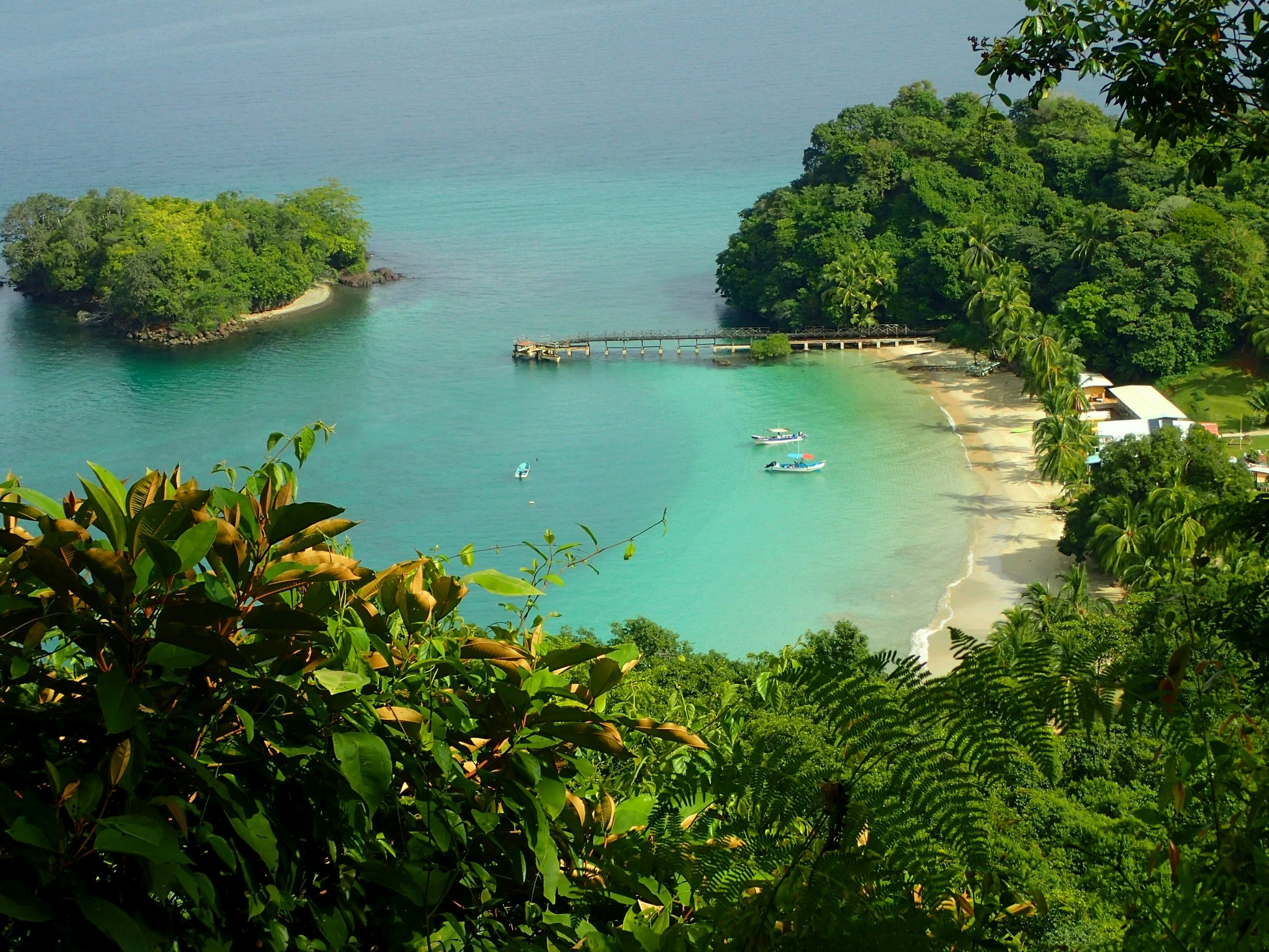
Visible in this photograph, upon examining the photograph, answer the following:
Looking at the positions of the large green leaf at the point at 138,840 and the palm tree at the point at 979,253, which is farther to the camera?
the palm tree at the point at 979,253

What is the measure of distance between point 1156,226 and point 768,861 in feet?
112

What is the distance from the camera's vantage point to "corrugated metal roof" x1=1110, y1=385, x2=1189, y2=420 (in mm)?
28078

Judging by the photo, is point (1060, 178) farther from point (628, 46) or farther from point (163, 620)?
point (628, 46)

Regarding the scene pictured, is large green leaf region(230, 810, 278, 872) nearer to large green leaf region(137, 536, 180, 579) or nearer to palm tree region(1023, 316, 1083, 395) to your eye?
large green leaf region(137, 536, 180, 579)

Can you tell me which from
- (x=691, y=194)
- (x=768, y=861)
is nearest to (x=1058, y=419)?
(x=768, y=861)

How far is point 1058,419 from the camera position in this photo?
85.6 ft

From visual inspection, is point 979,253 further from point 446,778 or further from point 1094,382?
point 446,778

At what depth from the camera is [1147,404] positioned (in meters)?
29.1

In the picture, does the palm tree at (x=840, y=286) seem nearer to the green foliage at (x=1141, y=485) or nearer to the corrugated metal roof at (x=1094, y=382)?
the corrugated metal roof at (x=1094, y=382)

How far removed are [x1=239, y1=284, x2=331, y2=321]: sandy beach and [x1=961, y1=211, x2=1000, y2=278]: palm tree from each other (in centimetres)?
2326

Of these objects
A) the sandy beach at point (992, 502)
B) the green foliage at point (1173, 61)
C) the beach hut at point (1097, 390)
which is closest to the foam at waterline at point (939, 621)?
the sandy beach at point (992, 502)

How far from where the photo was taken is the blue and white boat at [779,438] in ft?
102

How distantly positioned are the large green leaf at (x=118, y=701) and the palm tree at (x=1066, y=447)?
84.9 ft

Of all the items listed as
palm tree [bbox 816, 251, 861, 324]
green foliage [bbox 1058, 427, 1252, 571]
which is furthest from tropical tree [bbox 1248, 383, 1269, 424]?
palm tree [bbox 816, 251, 861, 324]
